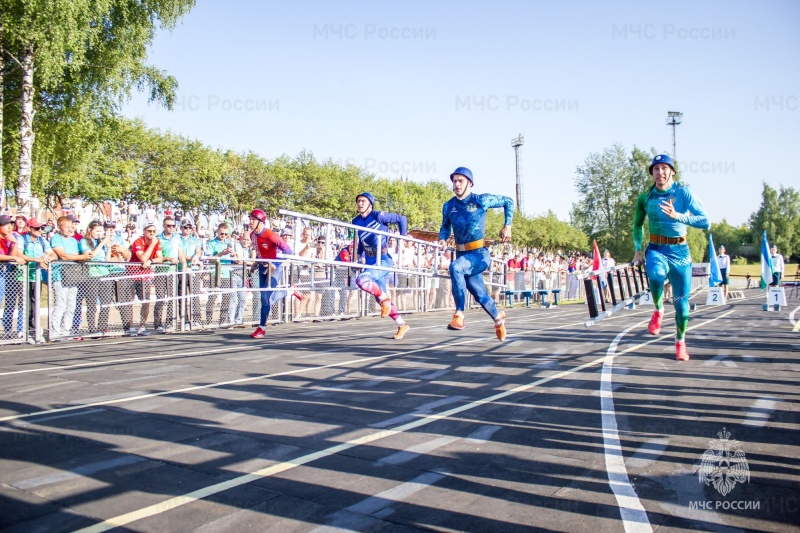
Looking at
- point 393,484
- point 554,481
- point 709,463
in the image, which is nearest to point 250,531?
point 393,484

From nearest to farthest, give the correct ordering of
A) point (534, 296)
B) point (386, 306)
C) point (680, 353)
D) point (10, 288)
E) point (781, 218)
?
point (680, 353) → point (10, 288) → point (386, 306) → point (534, 296) → point (781, 218)

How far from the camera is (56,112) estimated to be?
25.5 m

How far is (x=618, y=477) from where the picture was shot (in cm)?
402

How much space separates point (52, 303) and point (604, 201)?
223 feet

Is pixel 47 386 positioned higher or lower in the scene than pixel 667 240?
lower

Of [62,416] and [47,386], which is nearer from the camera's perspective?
[62,416]

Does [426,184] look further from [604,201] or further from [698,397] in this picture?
[698,397]

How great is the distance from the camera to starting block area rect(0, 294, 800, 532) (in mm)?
3430

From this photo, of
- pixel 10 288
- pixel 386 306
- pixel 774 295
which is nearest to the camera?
pixel 10 288

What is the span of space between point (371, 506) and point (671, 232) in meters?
7.86

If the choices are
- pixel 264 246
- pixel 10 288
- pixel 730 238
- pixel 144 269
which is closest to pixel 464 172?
pixel 264 246

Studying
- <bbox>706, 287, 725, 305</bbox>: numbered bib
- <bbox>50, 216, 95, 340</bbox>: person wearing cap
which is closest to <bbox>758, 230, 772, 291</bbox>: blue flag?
<bbox>706, 287, 725, 305</bbox>: numbered bib

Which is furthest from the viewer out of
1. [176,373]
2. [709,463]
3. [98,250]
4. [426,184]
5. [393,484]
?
[426,184]

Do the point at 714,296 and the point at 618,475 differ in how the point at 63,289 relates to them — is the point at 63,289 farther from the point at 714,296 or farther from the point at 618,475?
the point at 714,296
